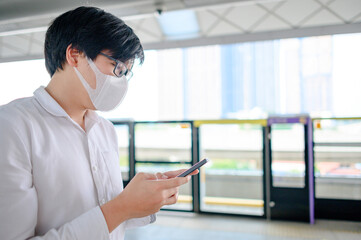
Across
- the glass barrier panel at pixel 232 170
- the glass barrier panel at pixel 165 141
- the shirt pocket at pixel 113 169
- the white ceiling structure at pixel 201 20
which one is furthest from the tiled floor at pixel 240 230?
the shirt pocket at pixel 113 169

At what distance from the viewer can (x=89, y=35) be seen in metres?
0.88

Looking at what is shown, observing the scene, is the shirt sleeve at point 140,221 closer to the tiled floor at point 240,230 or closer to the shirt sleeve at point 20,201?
the shirt sleeve at point 20,201

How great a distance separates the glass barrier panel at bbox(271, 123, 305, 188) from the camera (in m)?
4.88

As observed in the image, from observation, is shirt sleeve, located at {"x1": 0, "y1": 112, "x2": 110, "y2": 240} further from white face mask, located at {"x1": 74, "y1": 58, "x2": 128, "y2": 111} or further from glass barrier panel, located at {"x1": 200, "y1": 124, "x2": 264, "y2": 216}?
glass barrier panel, located at {"x1": 200, "y1": 124, "x2": 264, "y2": 216}

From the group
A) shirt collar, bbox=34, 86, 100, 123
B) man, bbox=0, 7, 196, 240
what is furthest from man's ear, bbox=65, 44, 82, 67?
shirt collar, bbox=34, 86, 100, 123

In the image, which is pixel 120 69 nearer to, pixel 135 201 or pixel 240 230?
pixel 135 201

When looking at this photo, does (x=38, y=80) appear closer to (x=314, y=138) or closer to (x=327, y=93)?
(x=314, y=138)

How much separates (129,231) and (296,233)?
2.81m

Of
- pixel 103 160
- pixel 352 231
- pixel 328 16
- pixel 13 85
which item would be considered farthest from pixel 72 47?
pixel 352 231

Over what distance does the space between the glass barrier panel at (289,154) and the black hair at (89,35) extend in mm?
4473

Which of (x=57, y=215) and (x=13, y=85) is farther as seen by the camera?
(x=13, y=85)

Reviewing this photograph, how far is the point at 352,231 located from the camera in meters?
4.41

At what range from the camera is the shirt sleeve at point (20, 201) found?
697 millimetres

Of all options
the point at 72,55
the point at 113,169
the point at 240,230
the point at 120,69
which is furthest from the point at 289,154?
the point at 72,55
